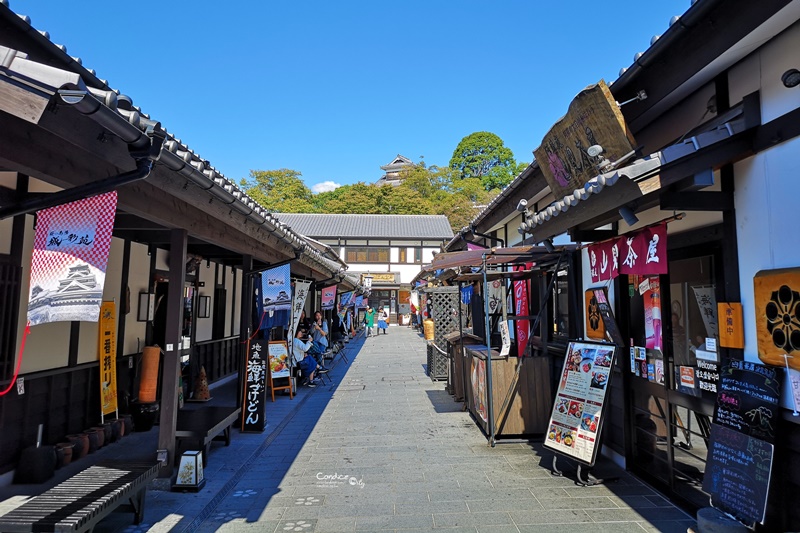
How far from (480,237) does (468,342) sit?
156 inches

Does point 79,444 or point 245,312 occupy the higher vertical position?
point 245,312

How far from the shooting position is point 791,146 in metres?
A: 3.09

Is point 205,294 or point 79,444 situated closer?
point 79,444

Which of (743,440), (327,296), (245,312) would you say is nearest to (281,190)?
(327,296)

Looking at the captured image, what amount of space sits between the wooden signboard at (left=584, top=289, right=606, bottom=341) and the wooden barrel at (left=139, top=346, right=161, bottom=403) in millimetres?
6748

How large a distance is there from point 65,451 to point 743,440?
22.9 ft

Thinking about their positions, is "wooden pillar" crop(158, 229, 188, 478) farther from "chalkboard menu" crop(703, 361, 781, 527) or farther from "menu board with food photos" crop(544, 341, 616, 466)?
"chalkboard menu" crop(703, 361, 781, 527)

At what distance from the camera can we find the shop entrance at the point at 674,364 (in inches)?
161

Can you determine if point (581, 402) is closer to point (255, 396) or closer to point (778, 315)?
point (778, 315)

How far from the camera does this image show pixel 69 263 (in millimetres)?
3092

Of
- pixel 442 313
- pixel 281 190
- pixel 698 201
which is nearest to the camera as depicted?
pixel 698 201

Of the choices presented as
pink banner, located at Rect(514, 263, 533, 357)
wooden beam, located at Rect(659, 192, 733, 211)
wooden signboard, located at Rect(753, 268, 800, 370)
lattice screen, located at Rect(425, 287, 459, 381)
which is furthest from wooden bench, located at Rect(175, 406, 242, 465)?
lattice screen, located at Rect(425, 287, 459, 381)

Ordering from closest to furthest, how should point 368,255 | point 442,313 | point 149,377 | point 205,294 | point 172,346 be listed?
1. point 172,346
2. point 149,377
3. point 205,294
4. point 442,313
5. point 368,255

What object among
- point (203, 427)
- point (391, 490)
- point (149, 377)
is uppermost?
point (149, 377)
